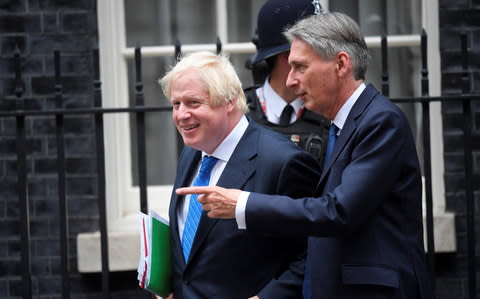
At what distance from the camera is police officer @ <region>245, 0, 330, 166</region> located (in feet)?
9.50

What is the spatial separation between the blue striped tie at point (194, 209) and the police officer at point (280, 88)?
518mm

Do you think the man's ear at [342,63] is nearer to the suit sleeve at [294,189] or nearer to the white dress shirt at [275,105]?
the suit sleeve at [294,189]

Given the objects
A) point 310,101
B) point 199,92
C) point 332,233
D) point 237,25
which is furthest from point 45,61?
point 332,233

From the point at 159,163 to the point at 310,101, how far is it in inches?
104

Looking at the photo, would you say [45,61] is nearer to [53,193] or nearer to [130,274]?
[53,193]

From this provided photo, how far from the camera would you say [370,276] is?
79.9 inches

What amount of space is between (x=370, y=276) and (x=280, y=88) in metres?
1.18

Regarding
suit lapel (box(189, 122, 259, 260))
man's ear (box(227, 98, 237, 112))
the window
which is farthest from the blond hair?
the window

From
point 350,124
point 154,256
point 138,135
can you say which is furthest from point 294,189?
point 138,135

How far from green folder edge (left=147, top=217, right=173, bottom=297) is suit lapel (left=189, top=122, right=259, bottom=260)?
143mm

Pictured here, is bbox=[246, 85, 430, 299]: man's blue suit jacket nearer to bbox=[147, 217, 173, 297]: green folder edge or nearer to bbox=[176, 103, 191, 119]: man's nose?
bbox=[176, 103, 191, 119]: man's nose

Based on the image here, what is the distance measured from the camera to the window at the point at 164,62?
4.34 meters

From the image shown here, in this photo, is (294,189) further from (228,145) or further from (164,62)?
(164,62)

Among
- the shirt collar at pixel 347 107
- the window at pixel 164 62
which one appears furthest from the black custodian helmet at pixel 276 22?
the window at pixel 164 62
